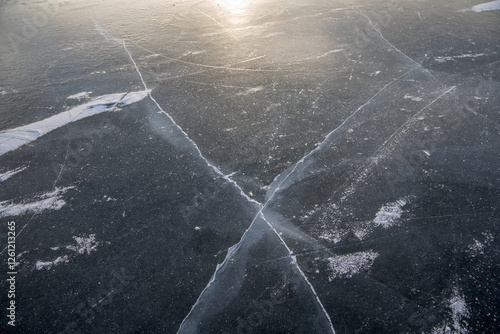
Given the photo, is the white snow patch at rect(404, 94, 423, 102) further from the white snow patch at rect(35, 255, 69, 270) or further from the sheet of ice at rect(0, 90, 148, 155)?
the white snow patch at rect(35, 255, 69, 270)

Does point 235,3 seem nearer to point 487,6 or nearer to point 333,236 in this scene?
point 487,6

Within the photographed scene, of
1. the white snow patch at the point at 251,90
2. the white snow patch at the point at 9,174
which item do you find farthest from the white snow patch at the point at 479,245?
the white snow patch at the point at 9,174

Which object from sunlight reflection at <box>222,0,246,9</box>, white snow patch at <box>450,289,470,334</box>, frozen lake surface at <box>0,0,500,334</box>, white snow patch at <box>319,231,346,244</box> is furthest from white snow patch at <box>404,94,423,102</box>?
sunlight reflection at <box>222,0,246,9</box>

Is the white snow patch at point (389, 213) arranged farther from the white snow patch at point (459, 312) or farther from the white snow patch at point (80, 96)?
the white snow patch at point (80, 96)

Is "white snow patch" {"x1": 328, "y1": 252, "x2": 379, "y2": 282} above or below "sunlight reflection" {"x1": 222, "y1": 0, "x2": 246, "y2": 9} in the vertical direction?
below

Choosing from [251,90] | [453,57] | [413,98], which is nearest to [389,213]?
[413,98]

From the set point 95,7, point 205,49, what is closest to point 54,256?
point 205,49

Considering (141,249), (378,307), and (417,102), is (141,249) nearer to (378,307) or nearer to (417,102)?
(378,307)
